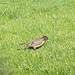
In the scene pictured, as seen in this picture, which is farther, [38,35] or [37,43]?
[38,35]

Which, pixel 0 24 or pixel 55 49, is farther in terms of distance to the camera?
pixel 0 24

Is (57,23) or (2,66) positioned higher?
(2,66)

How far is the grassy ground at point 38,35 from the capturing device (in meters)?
11.1

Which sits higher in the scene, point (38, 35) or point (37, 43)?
point (37, 43)

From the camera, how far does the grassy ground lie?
11132 mm

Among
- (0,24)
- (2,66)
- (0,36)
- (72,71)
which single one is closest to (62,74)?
(72,71)

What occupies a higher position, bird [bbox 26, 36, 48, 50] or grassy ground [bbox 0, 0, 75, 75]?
bird [bbox 26, 36, 48, 50]

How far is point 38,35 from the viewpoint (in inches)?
599

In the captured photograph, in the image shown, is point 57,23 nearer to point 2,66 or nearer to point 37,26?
point 37,26

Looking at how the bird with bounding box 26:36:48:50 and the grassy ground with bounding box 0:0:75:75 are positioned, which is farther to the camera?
the bird with bounding box 26:36:48:50

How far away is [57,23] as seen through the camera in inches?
670

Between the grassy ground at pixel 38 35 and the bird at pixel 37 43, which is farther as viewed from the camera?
the bird at pixel 37 43

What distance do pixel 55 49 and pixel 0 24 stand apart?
6350 mm

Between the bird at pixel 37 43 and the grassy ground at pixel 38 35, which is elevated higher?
the bird at pixel 37 43
